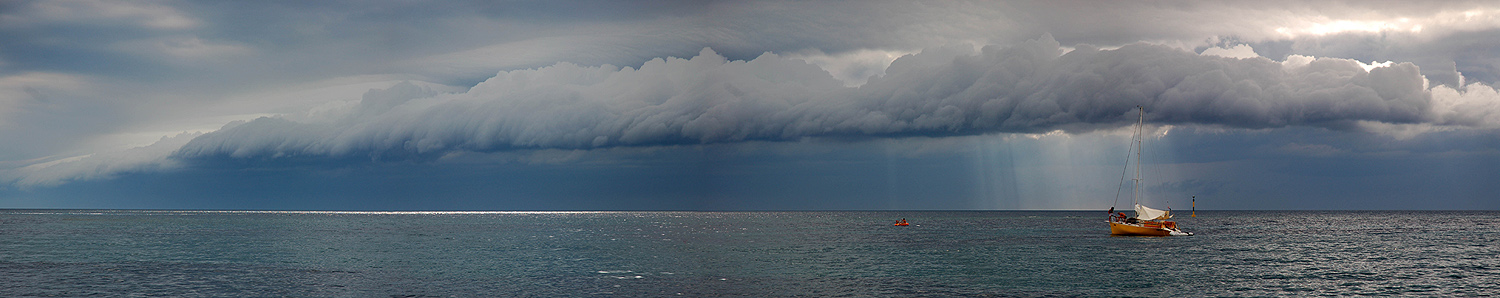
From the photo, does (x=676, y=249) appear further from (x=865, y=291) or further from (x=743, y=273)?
(x=865, y=291)

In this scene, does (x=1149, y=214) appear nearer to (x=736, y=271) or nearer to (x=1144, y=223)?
(x=1144, y=223)

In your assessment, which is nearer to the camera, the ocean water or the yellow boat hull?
the ocean water

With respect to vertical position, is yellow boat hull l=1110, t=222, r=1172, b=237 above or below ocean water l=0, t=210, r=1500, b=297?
above

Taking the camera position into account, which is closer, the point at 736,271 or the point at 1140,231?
the point at 736,271

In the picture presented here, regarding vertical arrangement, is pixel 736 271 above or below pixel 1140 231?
below

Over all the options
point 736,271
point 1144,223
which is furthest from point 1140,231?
point 736,271

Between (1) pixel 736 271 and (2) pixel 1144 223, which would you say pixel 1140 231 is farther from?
(1) pixel 736 271

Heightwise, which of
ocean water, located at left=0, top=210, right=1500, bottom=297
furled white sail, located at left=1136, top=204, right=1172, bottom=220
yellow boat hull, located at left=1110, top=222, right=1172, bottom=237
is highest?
furled white sail, located at left=1136, top=204, right=1172, bottom=220

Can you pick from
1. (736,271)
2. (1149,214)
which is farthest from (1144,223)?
(736,271)

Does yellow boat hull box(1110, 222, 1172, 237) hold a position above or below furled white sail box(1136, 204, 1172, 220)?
below

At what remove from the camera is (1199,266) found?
72562 millimetres

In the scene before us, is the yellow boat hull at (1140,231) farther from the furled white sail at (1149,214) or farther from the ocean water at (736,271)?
the ocean water at (736,271)

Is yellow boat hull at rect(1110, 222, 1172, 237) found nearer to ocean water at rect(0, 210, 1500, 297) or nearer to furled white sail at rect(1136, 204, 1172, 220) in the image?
furled white sail at rect(1136, 204, 1172, 220)

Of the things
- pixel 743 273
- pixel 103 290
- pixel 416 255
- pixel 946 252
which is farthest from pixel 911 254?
pixel 103 290
